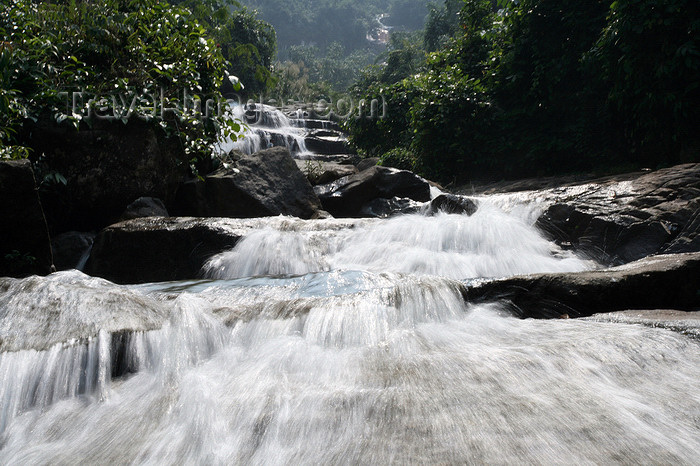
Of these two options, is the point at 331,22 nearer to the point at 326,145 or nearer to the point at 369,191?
the point at 326,145

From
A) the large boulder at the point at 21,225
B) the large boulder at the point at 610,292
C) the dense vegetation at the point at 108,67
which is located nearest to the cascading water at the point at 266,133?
the dense vegetation at the point at 108,67

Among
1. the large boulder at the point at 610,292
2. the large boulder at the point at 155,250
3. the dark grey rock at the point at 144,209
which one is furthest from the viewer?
the dark grey rock at the point at 144,209

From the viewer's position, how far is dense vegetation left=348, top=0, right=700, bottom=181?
575 cm

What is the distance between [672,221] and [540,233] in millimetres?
1252

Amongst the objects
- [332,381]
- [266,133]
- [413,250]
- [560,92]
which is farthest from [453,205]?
[266,133]

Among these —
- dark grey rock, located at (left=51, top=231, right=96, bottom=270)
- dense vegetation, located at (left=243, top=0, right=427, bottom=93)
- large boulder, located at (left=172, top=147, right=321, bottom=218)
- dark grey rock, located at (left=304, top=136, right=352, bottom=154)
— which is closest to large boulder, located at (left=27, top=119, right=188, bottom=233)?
dark grey rock, located at (left=51, top=231, right=96, bottom=270)

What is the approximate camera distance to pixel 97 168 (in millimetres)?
5609

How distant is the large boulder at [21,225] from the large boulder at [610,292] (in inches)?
158

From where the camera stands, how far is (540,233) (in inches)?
193

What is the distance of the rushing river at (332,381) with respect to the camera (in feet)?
4.46

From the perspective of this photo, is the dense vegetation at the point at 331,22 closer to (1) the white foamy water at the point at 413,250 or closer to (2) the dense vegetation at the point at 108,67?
(2) the dense vegetation at the point at 108,67

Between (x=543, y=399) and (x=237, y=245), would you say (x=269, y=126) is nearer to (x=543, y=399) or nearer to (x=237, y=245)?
(x=237, y=245)

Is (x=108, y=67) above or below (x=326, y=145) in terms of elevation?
above

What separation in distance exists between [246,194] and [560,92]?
21.0 ft
